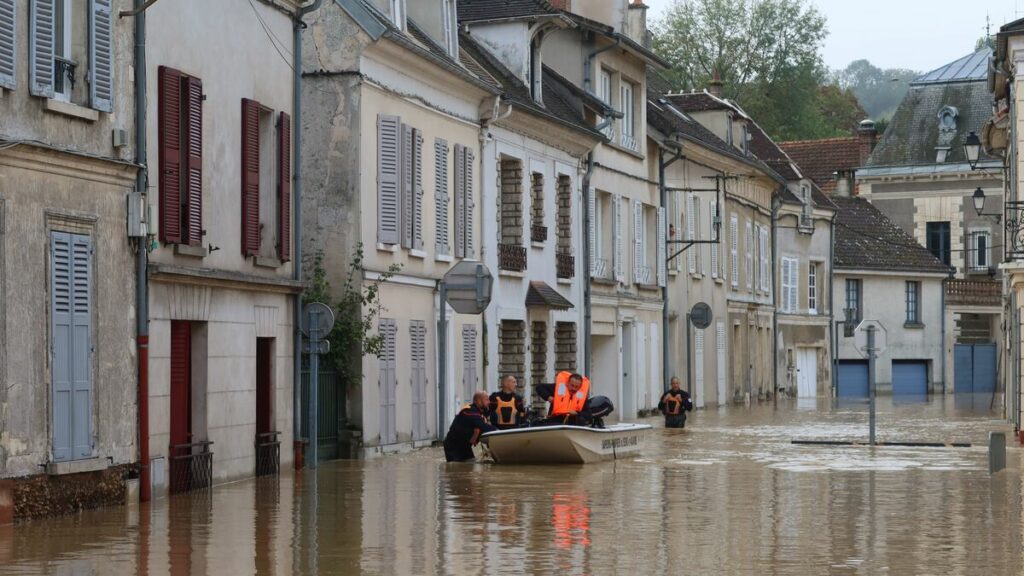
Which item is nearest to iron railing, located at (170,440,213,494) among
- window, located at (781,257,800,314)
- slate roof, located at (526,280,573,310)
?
slate roof, located at (526,280,573,310)

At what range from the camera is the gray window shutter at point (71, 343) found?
17.9 meters

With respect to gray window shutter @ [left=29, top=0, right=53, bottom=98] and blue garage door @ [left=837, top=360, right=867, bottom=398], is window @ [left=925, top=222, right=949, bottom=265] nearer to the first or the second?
blue garage door @ [left=837, top=360, right=867, bottom=398]

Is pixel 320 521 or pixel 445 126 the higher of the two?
pixel 445 126

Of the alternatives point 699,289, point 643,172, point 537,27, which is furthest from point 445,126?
point 699,289

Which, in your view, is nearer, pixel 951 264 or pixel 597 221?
pixel 597 221

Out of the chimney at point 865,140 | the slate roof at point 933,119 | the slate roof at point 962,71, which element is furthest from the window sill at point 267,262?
the slate roof at point 962,71

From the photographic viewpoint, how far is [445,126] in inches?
1235

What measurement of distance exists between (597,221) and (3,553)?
1105 inches

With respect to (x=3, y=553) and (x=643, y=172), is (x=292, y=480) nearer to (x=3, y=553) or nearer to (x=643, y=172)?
(x=3, y=553)

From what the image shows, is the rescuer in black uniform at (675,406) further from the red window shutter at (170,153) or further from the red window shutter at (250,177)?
the red window shutter at (170,153)

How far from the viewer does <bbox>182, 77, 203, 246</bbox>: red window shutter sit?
2134 centimetres

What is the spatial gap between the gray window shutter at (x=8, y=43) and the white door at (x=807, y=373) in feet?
169

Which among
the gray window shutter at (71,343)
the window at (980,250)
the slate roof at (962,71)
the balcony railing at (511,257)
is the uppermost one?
the slate roof at (962,71)

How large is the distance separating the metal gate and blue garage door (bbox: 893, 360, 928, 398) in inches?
47.4
